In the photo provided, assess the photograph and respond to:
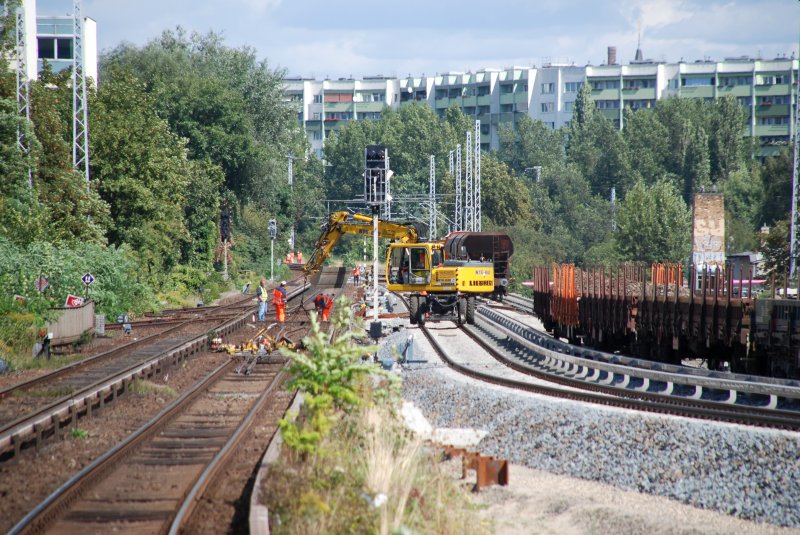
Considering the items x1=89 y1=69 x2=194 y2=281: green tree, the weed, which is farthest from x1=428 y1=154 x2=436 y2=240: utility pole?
the weed

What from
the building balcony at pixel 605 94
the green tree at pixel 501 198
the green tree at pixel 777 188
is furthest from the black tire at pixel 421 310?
the building balcony at pixel 605 94

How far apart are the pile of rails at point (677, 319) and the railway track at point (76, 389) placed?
11479 mm

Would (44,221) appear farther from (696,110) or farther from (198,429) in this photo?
(696,110)

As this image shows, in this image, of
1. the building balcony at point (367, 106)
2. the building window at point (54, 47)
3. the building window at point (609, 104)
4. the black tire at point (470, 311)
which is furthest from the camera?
the building balcony at point (367, 106)

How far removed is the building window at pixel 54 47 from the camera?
74.8 metres

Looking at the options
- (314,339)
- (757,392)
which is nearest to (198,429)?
(314,339)

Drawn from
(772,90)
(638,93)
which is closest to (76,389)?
(638,93)

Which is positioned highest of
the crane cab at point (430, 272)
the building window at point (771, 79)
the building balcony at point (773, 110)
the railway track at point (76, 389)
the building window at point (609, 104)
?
the building window at point (771, 79)

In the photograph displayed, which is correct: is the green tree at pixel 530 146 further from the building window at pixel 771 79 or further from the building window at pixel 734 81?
the building window at pixel 771 79

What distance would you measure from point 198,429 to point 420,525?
703 centimetres

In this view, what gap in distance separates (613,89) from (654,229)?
76674 millimetres

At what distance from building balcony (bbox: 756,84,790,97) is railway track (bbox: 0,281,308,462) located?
12681 centimetres

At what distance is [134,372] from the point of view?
822 inches

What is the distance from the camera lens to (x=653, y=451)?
45.4 ft
